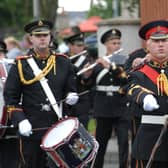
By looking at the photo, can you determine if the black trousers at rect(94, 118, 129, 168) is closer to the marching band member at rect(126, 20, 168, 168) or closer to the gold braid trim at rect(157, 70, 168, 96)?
the marching band member at rect(126, 20, 168, 168)

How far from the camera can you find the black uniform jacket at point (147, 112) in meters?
6.96

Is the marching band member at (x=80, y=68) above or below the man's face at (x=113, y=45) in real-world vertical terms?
below

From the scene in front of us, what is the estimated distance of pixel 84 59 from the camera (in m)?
11.6

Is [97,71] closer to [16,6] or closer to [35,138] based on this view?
[35,138]

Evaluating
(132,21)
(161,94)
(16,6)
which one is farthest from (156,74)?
(16,6)

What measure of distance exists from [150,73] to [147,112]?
0.35m

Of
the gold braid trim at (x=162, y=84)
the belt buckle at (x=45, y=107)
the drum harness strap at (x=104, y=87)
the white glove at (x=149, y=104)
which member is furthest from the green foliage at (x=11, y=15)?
the white glove at (x=149, y=104)

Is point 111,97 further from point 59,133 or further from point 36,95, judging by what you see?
point 59,133

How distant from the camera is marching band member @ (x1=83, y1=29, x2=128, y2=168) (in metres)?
10.1

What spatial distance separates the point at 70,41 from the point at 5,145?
120 inches

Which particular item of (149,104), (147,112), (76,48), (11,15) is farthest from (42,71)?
(11,15)

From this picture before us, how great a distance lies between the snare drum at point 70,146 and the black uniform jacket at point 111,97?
94.4 inches

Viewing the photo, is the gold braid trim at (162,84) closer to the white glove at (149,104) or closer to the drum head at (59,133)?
the white glove at (149,104)

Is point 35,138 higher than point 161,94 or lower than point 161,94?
lower
